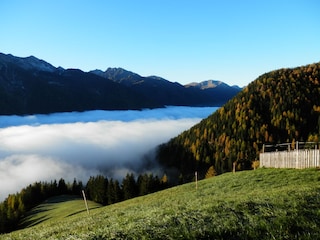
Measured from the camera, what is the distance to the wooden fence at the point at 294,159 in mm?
44562

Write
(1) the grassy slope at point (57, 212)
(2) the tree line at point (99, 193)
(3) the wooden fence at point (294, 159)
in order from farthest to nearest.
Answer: (2) the tree line at point (99, 193) < (1) the grassy slope at point (57, 212) < (3) the wooden fence at point (294, 159)

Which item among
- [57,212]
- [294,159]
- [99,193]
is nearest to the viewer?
[294,159]

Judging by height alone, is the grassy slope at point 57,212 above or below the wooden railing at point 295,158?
below

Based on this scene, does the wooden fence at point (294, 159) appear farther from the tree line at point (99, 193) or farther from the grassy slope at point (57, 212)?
the tree line at point (99, 193)

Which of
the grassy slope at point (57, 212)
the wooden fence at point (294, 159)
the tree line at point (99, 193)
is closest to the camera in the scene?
the wooden fence at point (294, 159)

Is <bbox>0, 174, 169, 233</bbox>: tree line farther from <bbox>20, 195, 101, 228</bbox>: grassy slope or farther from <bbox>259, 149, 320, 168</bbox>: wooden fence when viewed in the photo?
<bbox>259, 149, 320, 168</bbox>: wooden fence

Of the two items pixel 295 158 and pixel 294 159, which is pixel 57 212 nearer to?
pixel 294 159

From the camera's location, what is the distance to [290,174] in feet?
137

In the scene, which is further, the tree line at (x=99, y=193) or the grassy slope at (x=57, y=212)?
the tree line at (x=99, y=193)

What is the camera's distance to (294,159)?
4809 cm

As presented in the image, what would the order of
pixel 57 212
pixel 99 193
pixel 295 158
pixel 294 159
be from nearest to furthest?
1. pixel 295 158
2. pixel 294 159
3. pixel 57 212
4. pixel 99 193

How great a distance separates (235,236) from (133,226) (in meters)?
4.91

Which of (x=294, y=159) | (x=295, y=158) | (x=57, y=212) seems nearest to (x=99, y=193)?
(x=57, y=212)

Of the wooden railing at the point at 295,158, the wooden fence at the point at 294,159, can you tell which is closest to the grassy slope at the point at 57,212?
the wooden fence at the point at 294,159
